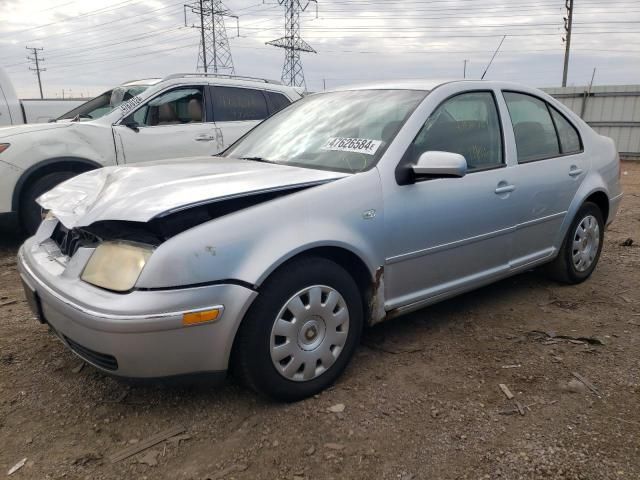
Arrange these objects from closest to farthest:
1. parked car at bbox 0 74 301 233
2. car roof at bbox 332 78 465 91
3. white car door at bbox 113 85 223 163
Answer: car roof at bbox 332 78 465 91 → parked car at bbox 0 74 301 233 → white car door at bbox 113 85 223 163

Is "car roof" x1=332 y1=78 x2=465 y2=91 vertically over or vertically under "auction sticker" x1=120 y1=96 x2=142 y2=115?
over

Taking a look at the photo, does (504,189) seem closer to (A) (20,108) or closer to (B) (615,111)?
(A) (20,108)

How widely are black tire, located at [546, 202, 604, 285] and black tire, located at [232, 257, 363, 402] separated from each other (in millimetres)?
2309

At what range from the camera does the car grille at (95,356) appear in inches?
89.0

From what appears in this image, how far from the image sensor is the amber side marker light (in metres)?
2.20

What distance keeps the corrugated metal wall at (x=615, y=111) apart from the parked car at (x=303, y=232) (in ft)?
47.2

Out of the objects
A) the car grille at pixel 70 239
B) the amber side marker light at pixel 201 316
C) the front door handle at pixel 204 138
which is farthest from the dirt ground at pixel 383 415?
the front door handle at pixel 204 138

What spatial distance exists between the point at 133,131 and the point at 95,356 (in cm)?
406

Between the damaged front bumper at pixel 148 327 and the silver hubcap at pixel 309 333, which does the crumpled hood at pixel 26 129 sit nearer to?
the damaged front bumper at pixel 148 327

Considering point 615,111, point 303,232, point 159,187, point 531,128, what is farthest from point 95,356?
point 615,111

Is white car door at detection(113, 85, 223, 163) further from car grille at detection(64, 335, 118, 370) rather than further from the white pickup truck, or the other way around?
car grille at detection(64, 335, 118, 370)

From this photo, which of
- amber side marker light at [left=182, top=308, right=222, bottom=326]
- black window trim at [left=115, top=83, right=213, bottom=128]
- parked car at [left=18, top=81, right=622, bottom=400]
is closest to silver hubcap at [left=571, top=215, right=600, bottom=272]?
parked car at [left=18, top=81, right=622, bottom=400]

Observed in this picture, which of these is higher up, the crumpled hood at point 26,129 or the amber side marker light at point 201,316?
the crumpled hood at point 26,129

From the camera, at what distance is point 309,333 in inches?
102
